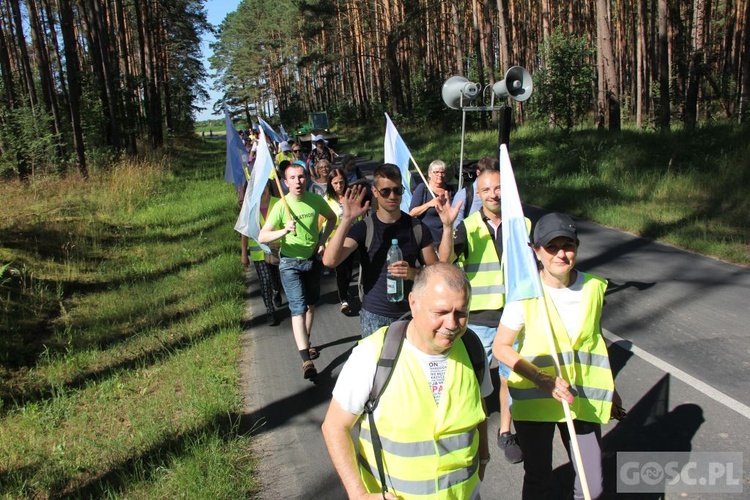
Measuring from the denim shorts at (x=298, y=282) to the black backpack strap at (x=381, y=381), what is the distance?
3392 millimetres

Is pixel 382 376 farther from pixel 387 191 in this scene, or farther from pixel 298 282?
pixel 298 282

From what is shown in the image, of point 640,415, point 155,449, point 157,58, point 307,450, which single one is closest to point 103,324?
point 155,449

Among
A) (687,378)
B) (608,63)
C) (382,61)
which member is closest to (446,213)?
(687,378)

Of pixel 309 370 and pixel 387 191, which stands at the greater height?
pixel 387 191

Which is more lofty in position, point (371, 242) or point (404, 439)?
point (371, 242)

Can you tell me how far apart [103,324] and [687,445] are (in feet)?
21.2

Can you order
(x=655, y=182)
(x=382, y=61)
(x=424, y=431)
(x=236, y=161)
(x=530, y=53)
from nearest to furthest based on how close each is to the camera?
(x=424, y=431), (x=236, y=161), (x=655, y=182), (x=382, y=61), (x=530, y=53)

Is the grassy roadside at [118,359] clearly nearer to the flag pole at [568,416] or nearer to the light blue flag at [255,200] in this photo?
the light blue flag at [255,200]

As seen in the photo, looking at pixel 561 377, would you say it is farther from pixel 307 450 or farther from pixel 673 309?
pixel 673 309

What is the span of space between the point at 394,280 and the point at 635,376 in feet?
8.11

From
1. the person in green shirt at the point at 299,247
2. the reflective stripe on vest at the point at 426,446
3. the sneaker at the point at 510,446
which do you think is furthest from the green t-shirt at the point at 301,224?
the reflective stripe on vest at the point at 426,446

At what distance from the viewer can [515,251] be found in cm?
291

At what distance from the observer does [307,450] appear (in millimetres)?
4121

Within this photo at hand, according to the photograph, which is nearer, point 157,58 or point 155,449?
point 155,449
